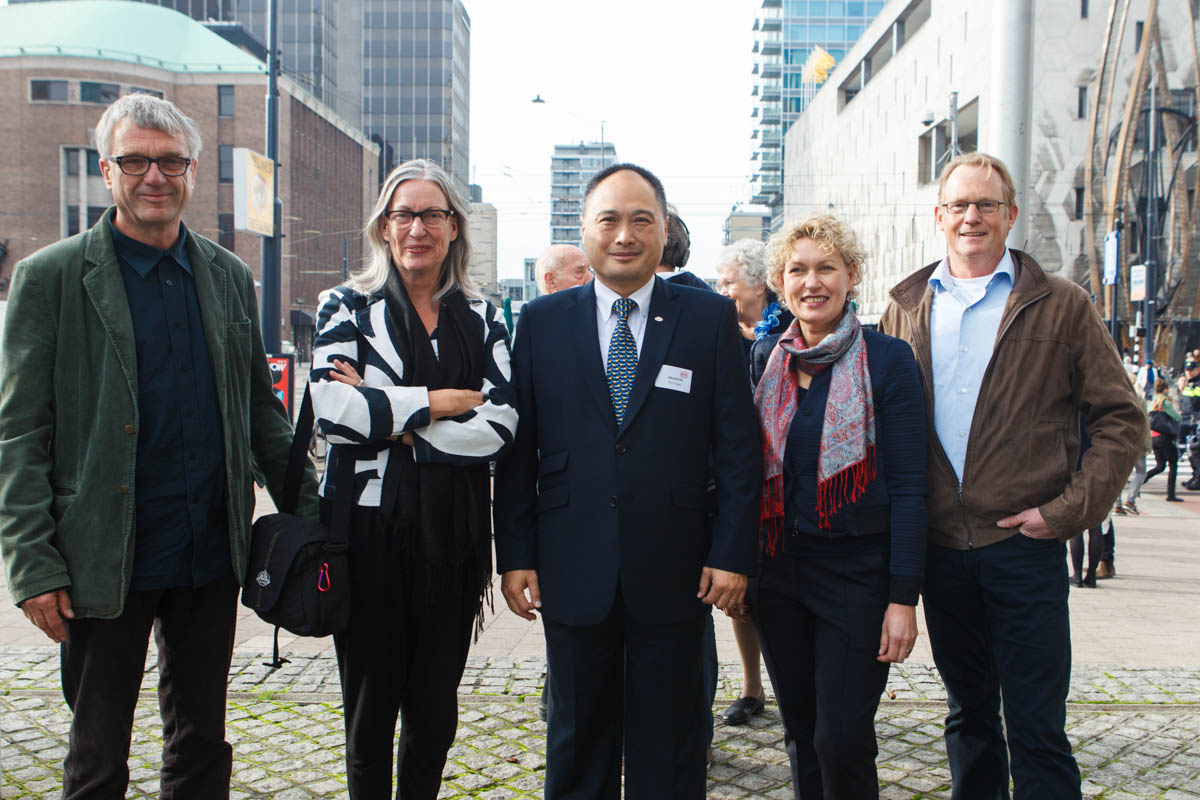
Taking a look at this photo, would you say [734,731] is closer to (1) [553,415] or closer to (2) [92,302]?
(1) [553,415]

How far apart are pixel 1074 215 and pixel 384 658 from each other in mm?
41509

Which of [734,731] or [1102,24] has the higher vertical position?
[1102,24]

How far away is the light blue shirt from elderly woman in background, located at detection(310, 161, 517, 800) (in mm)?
1446

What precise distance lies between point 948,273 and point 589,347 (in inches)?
54.0

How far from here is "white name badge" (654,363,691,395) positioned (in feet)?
9.59

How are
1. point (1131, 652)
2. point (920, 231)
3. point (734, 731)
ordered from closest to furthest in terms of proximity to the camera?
point (734, 731)
point (1131, 652)
point (920, 231)

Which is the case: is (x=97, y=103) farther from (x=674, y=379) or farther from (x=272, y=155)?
(x=674, y=379)

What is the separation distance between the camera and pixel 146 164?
3.05 m

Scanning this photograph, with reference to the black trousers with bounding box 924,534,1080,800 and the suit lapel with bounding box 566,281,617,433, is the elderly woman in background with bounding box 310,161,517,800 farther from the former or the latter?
the black trousers with bounding box 924,534,1080,800

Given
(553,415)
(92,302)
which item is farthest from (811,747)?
(92,302)

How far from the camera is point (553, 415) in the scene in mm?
2986

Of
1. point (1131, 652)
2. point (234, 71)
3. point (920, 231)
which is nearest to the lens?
point (1131, 652)

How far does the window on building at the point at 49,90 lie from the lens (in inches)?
2421

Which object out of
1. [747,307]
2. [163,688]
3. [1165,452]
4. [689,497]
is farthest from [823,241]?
[1165,452]
